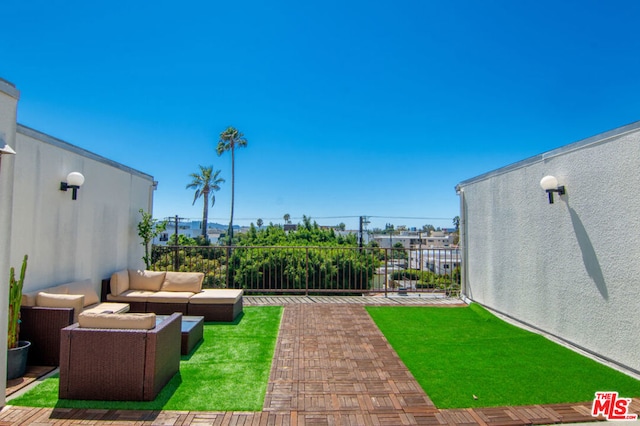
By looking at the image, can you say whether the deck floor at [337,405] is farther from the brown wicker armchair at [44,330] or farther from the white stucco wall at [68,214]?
the white stucco wall at [68,214]

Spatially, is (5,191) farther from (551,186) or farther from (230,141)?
(230,141)

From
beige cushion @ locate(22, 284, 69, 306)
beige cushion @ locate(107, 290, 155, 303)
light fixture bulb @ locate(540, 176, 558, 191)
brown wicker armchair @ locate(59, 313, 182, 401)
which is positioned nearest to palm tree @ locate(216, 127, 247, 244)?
beige cushion @ locate(107, 290, 155, 303)

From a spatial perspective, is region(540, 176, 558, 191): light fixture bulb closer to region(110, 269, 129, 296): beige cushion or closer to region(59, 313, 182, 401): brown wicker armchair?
region(59, 313, 182, 401): brown wicker armchair

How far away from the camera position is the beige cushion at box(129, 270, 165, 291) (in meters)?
6.05

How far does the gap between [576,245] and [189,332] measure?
487 cm

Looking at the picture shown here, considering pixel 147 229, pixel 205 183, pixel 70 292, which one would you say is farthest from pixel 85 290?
pixel 205 183

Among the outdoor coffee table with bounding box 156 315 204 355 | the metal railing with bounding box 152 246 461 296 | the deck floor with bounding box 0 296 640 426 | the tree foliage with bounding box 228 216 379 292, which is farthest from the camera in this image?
the tree foliage with bounding box 228 216 379 292

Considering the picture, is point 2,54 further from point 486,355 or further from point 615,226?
point 615,226

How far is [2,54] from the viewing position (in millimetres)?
6430

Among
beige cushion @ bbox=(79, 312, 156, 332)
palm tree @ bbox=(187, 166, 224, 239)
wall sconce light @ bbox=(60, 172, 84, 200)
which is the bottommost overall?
beige cushion @ bbox=(79, 312, 156, 332)

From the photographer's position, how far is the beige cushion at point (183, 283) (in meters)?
5.98

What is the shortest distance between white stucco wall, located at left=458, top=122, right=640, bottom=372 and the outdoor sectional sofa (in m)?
4.67

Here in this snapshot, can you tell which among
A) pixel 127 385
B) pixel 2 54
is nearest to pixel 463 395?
pixel 127 385

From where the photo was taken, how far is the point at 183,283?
6.00 m
